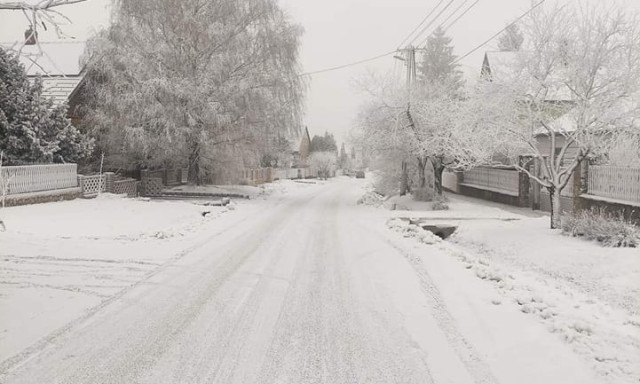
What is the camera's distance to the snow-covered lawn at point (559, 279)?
4430 mm

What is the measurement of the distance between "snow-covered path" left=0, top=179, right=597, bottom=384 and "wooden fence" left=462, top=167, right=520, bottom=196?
1279cm

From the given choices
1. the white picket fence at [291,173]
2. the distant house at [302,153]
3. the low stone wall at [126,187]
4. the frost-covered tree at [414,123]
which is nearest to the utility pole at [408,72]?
the frost-covered tree at [414,123]

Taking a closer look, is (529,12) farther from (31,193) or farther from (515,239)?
(31,193)

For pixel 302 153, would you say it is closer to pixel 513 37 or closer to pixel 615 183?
pixel 513 37

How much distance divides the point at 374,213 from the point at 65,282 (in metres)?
Answer: 12.1

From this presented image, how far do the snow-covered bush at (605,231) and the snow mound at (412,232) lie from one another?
282 cm

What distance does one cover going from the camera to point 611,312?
18.4 feet

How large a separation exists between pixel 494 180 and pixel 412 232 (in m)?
11.3

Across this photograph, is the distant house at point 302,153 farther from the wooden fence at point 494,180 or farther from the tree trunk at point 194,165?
the wooden fence at point 494,180

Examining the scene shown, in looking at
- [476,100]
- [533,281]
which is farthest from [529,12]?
[533,281]

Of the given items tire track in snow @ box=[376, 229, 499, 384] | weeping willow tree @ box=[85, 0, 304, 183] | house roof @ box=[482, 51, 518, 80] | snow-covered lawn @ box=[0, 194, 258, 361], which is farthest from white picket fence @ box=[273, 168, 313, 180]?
tire track in snow @ box=[376, 229, 499, 384]

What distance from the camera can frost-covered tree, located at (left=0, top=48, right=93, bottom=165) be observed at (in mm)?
16766

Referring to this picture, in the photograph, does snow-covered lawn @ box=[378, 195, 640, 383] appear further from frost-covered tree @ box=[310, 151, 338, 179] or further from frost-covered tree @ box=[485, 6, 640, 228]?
frost-covered tree @ box=[310, 151, 338, 179]

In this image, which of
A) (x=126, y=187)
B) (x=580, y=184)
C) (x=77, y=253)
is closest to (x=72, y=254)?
(x=77, y=253)
